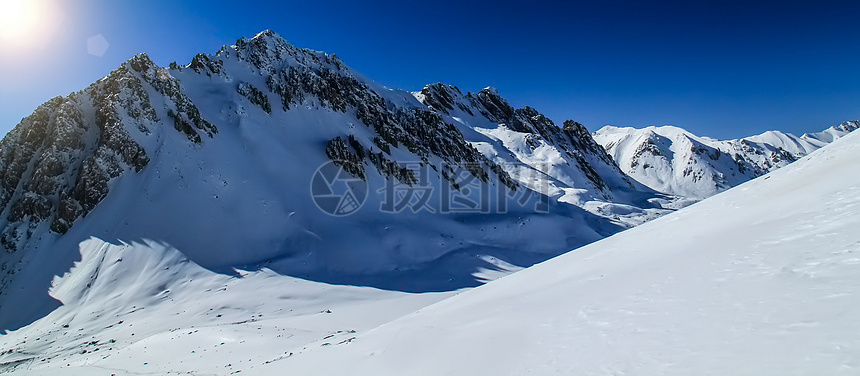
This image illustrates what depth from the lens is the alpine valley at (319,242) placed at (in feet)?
22.0

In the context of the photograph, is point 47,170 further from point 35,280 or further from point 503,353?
point 503,353

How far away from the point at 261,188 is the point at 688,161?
458 feet

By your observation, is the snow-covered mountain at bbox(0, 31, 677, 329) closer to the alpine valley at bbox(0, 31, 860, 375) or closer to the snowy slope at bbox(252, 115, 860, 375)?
the alpine valley at bbox(0, 31, 860, 375)

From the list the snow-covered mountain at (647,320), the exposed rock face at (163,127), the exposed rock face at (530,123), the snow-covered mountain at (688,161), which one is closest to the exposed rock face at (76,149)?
the exposed rock face at (163,127)

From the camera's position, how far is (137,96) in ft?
122

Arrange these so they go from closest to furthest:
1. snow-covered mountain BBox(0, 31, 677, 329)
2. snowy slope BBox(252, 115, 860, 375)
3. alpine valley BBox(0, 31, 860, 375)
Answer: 1. snowy slope BBox(252, 115, 860, 375)
2. alpine valley BBox(0, 31, 860, 375)
3. snow-covered mountain BBox(0, 31, 677, 329)

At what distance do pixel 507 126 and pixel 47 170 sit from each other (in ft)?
280

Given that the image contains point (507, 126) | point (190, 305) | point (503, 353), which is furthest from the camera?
point (507, 126)

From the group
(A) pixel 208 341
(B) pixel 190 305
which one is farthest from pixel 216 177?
(A) pixel 208 341

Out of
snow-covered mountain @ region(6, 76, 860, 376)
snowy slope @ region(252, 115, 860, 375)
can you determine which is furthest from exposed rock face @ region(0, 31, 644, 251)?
snowy slope @ region(252, 115, 860, 375)

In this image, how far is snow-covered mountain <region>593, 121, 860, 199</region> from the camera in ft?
394

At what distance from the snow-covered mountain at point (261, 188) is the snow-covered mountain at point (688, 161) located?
260 ft

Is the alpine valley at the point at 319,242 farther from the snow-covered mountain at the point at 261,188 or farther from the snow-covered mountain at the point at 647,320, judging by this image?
the snow-covered mountain at the point at 261,188

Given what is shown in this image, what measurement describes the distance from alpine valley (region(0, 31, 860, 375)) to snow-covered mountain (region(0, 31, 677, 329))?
23 cm
